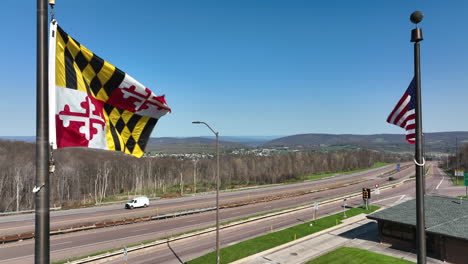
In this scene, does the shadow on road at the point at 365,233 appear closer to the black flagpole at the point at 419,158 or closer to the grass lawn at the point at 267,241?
the grass lawn at the point at 267,241

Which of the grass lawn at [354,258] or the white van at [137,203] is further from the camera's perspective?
the white van at [137,203]

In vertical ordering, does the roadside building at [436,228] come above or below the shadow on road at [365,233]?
above

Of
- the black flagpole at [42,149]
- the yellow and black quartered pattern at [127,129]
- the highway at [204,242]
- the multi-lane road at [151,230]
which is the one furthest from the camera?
the multi-lane road at [151,230]

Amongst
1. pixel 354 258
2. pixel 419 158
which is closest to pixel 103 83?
A: pixel 419 158

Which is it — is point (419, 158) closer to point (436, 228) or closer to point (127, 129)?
point (127, 129)

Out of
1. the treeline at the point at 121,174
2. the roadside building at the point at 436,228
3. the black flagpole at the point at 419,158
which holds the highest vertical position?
the black flagpole at the point at 419,158

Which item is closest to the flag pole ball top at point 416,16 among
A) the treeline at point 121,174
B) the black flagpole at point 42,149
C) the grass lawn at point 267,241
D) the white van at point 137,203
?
the black flagpole at point 42,149

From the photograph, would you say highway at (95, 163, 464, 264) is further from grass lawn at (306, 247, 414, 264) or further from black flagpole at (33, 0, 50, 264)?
black flagpole at (33, 0, 50, 264)
